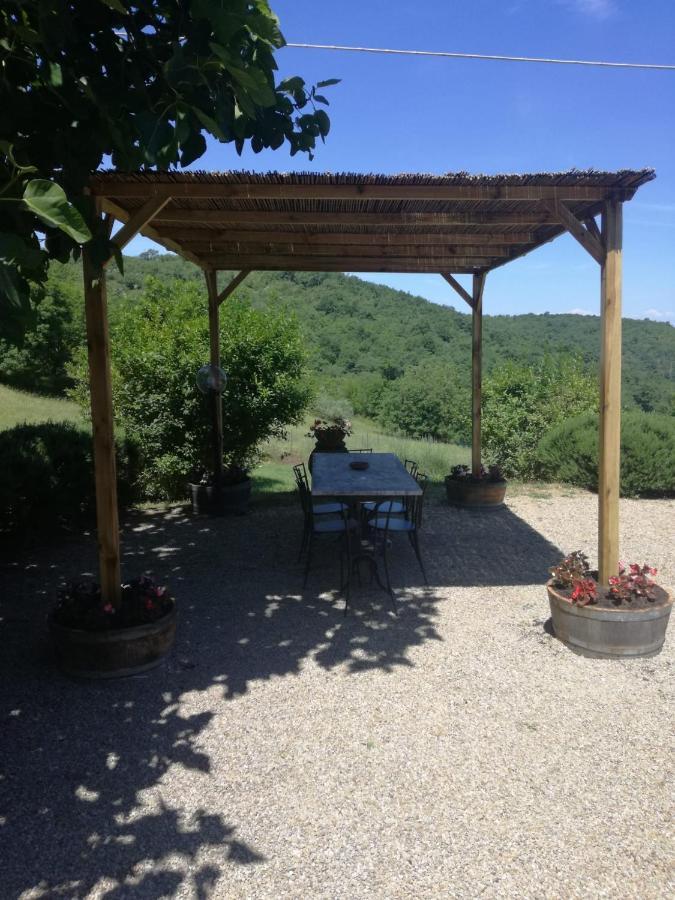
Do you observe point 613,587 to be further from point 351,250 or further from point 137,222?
point 351,250

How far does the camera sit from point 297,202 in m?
4.28

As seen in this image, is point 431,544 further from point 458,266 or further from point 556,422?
point 556,422

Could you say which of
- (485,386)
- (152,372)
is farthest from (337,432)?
(485,386)

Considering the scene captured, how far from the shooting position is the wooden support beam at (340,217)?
14.6 ft

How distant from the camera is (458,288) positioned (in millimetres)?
7379

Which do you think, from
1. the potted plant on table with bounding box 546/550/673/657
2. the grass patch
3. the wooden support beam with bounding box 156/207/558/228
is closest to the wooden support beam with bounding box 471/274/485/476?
the wooden support beam with bounding box 156/207/558/228

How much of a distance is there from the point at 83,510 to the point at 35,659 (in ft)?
11.0

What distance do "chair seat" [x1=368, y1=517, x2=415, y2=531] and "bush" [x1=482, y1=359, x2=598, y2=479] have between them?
6.48m

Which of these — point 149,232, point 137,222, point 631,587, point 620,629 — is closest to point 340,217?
point 137,222

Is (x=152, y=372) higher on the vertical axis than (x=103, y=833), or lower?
higher

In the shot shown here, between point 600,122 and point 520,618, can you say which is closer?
point 520,618

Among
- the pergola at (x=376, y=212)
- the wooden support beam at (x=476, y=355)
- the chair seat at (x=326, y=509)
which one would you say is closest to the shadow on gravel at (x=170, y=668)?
the chair seat at (x=326, y=509)

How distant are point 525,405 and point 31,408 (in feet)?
51.2

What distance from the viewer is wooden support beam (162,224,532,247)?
215 inches
